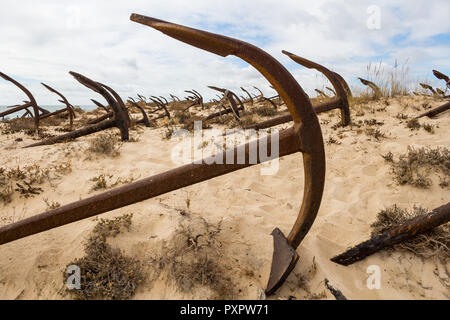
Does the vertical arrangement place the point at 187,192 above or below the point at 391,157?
below

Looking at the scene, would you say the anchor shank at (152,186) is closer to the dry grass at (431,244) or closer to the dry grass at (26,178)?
the dry grass at (431,244)

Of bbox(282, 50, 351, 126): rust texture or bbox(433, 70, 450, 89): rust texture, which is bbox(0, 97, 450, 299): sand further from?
bbox(433, 70, 450, 89): rust texture

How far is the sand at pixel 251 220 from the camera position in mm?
1725

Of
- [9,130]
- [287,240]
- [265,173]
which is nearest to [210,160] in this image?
[287,240]

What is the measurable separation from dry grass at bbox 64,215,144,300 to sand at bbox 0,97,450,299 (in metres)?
0.07

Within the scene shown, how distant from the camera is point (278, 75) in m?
1.36

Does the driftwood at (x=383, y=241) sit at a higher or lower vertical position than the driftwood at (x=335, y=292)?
higher

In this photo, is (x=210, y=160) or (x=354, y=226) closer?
(x=210, y=160)

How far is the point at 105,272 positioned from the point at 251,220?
4.08 ft

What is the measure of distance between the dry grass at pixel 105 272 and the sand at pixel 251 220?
A: 0.07 m

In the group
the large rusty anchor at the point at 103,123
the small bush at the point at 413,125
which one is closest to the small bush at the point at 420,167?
the small bush at the point at 413,125

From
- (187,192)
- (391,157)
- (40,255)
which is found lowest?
(40,255)

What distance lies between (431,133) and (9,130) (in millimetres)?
9083

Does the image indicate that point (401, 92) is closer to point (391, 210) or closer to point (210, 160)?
point (391, 210)
